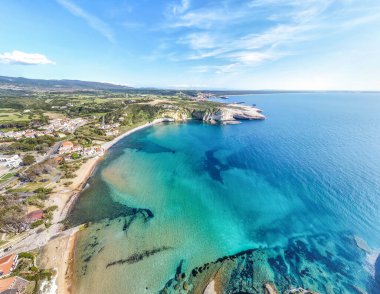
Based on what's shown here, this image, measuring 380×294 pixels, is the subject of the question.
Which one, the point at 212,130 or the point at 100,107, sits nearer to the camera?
the point at 212,130

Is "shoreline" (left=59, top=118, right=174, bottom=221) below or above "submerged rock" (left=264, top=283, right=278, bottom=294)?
below

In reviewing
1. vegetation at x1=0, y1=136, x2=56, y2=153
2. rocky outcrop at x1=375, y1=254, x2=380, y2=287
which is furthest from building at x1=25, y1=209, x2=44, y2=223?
rocky outcrop at x1=375, y1=254, x2=380, y2=287

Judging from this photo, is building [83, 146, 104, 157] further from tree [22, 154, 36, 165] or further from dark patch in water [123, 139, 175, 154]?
tree [22, 154, 36, 165]

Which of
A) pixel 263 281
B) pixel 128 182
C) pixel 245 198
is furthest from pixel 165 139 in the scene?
pixel 263 281

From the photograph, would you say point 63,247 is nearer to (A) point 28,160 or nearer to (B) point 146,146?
(A) point 28,160

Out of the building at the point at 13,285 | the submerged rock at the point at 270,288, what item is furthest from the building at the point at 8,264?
the submerged rock at the point at 270,288

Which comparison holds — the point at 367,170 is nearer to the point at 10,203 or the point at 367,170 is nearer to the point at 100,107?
the point at 10,203
